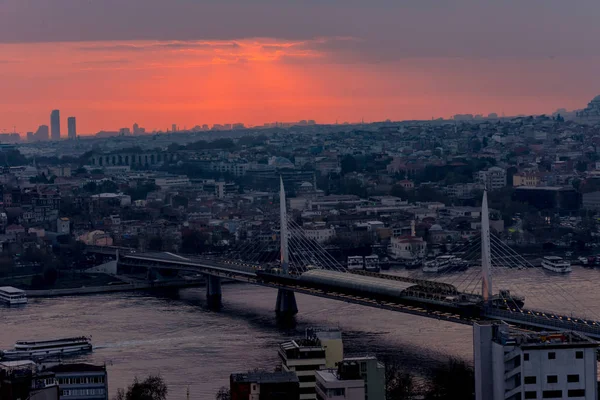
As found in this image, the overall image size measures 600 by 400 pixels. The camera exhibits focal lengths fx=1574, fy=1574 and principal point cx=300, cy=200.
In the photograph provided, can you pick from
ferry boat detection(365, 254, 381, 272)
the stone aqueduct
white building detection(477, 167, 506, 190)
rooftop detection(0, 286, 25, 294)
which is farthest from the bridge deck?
the stone aqueduct

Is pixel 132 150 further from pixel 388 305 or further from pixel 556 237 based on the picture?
pixel 388 305

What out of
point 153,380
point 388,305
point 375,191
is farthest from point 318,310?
point 375,191

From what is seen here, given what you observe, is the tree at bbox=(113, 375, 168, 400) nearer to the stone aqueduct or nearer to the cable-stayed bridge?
the cable-stayed bridge

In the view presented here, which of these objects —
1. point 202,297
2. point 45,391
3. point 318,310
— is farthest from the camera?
point 202,297

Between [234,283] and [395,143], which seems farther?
[395,143]

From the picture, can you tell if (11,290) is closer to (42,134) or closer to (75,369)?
(75,369)

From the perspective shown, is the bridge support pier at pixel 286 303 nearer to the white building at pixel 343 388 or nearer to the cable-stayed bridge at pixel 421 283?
the cable-stayed bridge at pixel 421 283

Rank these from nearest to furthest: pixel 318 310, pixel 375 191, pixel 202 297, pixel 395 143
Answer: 1. pixel 318 310
2. pixel 202 297
3. pixel 375 191
4. pixel 395 143

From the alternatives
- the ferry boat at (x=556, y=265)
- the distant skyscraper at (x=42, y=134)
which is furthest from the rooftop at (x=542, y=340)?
the distant skyscraper at (x=42, y=134)
